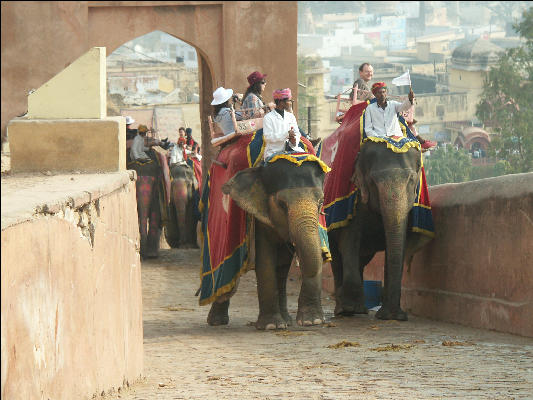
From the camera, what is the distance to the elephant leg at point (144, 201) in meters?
17.2

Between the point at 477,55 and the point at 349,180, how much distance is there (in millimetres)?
54095

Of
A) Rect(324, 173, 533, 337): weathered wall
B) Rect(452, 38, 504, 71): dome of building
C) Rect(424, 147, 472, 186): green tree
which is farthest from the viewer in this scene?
Rect(452, 38, 504, 71): dome of building

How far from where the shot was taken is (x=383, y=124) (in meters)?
10.5

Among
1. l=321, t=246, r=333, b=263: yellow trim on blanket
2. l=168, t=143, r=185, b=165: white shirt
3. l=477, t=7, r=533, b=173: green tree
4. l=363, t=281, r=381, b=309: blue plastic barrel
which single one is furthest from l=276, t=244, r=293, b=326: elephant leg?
l=477, t=7, r=533, b=173: green tree

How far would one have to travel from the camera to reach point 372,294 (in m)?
12.0

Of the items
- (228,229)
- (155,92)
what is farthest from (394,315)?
(155,92)

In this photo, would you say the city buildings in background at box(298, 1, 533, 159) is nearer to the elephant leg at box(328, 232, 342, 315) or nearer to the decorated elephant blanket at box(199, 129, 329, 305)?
the elephant leg at box(328, 232, 342, 315)

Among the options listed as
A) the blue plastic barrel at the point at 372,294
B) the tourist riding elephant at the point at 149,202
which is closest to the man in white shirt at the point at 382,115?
the blue plastic barrel at the point at 372,294

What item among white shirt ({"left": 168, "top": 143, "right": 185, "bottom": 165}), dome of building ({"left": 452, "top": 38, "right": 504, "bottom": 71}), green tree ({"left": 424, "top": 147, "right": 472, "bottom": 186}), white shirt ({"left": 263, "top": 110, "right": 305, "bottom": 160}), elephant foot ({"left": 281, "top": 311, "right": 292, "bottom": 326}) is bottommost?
green tree ({"left": 424, "top": 147, "right": 472, "bottom": 186})

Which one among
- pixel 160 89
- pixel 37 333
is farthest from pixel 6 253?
pixel 160 89

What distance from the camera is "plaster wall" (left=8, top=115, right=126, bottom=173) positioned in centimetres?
662

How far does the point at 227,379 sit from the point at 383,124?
4023 mm

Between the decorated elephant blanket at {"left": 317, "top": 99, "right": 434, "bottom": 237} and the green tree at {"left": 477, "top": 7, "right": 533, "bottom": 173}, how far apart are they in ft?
113

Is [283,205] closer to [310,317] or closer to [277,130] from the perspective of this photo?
[277,130]
